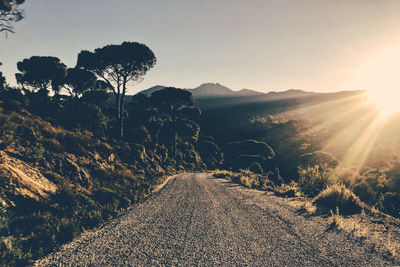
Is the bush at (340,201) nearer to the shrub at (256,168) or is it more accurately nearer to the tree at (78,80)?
the shrub at (256,168)

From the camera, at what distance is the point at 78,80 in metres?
38.8

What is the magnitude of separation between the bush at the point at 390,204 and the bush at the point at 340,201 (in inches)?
28.9

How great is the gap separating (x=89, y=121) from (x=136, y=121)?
10746mm

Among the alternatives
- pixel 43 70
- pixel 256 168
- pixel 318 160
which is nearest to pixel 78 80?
pixel 43 70

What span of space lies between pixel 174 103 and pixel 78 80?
65.3 ft

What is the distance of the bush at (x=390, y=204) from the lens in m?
7.53

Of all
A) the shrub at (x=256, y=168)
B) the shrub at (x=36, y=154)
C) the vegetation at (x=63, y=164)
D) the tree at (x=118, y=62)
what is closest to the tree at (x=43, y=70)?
the vegetation at (x=63, y=164)

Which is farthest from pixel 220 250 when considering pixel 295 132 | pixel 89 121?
pixel 295 132

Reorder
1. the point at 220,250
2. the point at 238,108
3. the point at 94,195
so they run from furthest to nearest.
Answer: the point at 238,108 < the point at 94,195 < the point at 220,250

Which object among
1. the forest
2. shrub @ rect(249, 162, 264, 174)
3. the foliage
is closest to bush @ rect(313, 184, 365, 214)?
the forest

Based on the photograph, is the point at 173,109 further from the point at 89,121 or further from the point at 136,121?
the point at 89,121

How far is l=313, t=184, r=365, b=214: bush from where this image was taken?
7.97 meters

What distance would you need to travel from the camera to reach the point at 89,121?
72.5 feet

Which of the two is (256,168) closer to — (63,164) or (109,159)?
(109,159)
